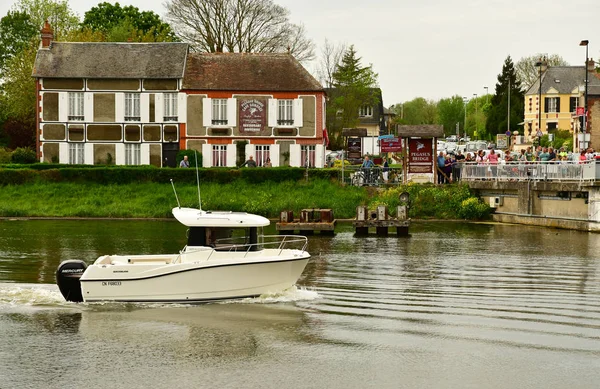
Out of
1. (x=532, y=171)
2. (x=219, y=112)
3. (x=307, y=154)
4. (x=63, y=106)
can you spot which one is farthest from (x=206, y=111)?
(x=532, y=171)

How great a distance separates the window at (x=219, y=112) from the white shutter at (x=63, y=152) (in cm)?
969

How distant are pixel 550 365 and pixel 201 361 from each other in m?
6.28

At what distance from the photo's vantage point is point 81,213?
48.8m

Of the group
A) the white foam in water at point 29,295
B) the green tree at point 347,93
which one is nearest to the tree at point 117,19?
the green tree at point 347,93

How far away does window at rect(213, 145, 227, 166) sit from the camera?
5838 cm

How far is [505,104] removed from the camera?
378ft

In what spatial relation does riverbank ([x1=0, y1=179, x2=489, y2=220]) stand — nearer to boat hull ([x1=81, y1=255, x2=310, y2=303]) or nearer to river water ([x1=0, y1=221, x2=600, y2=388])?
river water ([x1=0, y1=221, x2=600, y2=388])

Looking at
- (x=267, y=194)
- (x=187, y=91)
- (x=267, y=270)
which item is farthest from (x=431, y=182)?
(x=267, y=270)

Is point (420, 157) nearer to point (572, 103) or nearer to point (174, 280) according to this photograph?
point (174, 280)

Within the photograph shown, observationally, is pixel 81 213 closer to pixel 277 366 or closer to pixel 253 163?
pixel 253 163

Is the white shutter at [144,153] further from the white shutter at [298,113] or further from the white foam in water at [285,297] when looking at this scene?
the white foam in water at [285,297]

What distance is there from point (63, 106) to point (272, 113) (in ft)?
44.2

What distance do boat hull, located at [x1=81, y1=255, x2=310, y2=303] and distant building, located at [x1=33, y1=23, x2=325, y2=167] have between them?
3689cm

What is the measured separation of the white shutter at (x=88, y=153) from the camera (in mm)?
58469
